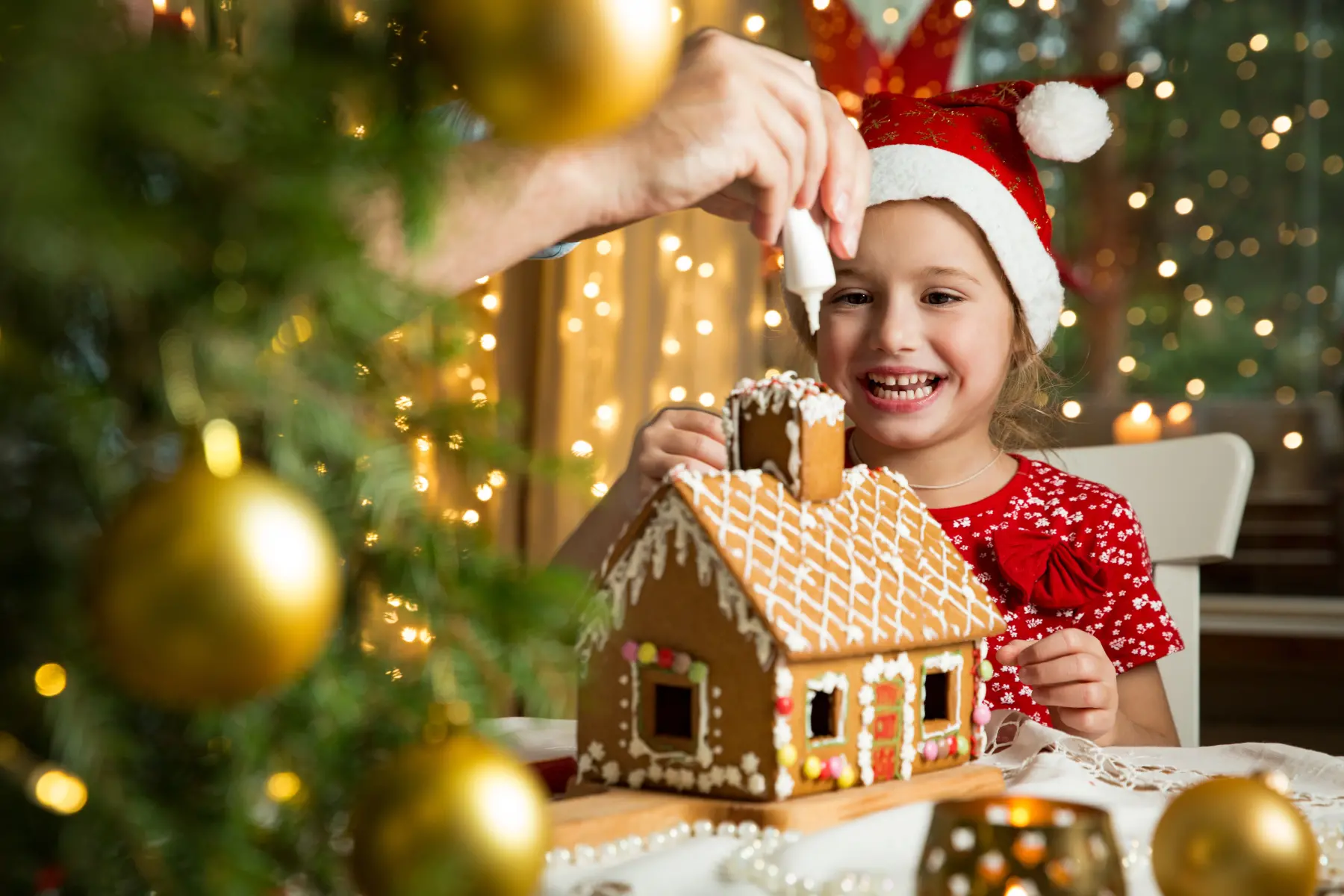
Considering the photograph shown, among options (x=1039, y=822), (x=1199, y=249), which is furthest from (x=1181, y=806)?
(x=1199, y=249)

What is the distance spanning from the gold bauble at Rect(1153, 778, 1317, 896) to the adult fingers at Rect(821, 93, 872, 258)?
1.53ft

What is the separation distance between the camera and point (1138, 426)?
361 centimetres

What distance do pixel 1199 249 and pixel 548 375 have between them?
1.94 meters

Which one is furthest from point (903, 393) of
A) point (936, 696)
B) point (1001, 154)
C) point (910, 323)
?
point (936, 696)

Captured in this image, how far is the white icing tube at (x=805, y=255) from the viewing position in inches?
36.2

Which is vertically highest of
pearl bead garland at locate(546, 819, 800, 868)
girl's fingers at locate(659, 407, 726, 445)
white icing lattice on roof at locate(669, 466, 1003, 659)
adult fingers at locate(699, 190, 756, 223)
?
adult fingers at locate(699, 190, 756, 223)

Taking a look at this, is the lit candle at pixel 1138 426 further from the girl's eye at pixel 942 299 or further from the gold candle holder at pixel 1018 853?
the gold candle holder at pixel 1018 853

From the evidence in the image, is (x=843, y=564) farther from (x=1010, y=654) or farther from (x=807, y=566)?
(x=1010, y=654)

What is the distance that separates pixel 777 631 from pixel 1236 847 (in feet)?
1.12

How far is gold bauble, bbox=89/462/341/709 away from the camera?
14.0 inches

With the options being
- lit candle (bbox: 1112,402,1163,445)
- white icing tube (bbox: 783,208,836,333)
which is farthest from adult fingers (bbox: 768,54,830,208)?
lit candle (bbox: 1112,402,1163,445)

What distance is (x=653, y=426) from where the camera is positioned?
1.24m

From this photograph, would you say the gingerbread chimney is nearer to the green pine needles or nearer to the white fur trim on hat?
the green pine needles

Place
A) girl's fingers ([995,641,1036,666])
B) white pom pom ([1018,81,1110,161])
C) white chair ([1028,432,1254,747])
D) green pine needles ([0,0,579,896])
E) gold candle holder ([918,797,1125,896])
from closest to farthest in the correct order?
1. green pine needles ([0,0,579,896])
2. gold candle holder ([918,797,1125,896])
3. girl's fingers ([995,641,1036,666])
4. white pom pom ([1018,81,1110,161])
5. white chair ([1028,432,1254,747])
